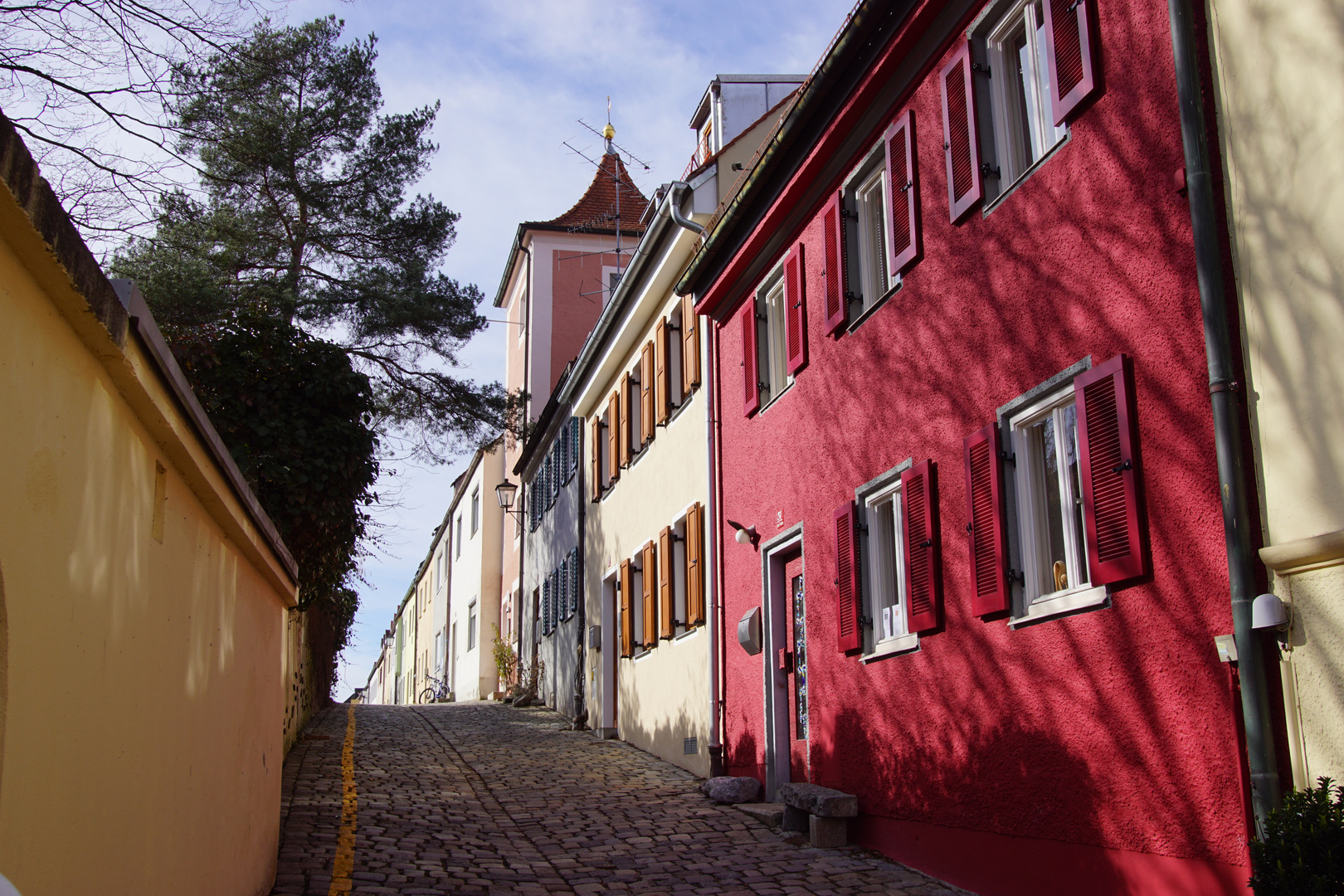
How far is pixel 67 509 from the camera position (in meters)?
3.77

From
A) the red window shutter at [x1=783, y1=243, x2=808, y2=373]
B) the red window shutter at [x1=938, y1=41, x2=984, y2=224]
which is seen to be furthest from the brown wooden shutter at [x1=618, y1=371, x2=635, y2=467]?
the red window shutter at [x1=938, y1=41, x2=984, y2=224]

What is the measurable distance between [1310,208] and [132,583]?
4926 millimetres

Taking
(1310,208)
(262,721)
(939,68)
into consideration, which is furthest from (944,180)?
(262,721)

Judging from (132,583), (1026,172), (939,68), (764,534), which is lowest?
(132,583)

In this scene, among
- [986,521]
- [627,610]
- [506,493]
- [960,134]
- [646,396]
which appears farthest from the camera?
[506,493]

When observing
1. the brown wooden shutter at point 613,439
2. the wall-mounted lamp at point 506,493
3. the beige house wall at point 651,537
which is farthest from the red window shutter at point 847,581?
the wall-mounted lamp at point 506,493

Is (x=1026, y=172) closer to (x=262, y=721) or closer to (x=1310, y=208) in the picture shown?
(x=1310, y=208)

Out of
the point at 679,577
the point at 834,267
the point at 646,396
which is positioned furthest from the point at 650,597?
the point at 834,267

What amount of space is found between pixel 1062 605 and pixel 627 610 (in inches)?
454

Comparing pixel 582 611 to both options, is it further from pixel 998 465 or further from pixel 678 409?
pixel 998 465

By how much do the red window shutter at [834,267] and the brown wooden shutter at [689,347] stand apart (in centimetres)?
398

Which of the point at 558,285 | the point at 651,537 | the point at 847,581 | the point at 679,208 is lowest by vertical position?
the point at 847,581

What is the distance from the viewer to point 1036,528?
763 cm

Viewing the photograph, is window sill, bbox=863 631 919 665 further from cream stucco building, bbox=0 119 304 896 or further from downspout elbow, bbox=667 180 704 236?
downspout elbow, bbox=667 180 704 236
